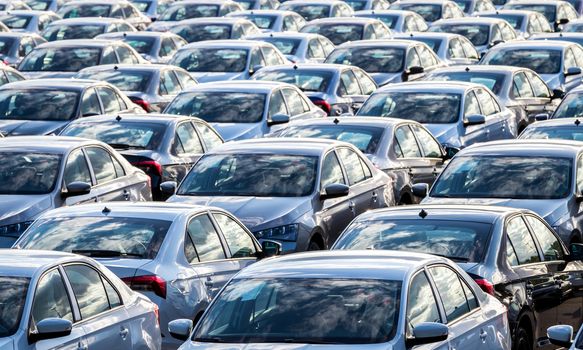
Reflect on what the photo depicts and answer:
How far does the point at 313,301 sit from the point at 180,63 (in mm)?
21808

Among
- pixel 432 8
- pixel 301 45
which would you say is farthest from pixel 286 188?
pixel 432 8

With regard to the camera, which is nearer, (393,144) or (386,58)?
(393,144)

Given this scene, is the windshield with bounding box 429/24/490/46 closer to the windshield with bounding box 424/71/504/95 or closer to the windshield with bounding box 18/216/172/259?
the windshield with bounding box 424/71/504/95

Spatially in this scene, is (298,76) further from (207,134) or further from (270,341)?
(270,341)

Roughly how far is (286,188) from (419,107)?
7191mm

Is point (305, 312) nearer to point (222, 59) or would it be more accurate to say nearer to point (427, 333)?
point (427, 333)

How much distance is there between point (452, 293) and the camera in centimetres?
1208

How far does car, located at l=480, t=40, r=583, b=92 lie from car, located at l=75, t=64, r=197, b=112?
6.07 meters

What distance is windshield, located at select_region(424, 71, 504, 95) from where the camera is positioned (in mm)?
29203

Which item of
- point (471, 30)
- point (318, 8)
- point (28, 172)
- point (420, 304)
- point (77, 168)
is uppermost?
point (420, 304)

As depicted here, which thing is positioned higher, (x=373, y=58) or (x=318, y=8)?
(x=373, y=58)

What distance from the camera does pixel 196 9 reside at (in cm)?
4528

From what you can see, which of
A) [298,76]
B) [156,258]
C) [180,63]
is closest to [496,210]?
[156,258]

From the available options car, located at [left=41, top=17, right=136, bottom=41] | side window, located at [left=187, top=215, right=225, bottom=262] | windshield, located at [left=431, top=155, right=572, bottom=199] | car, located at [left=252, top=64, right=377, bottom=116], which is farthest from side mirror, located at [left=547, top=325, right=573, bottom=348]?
car, located at [left=41, top=17, right=136, bottom=41]
